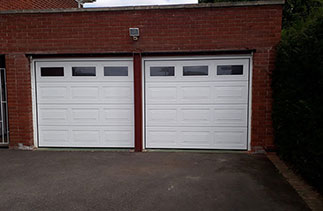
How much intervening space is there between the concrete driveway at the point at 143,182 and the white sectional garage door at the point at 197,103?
1.45 ft

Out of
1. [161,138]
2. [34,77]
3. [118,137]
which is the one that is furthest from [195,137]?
[34,77]

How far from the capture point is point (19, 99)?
6.22 meters

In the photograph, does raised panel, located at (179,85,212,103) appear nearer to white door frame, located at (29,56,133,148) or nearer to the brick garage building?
the brick garage building

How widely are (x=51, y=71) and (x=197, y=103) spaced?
12.3ft

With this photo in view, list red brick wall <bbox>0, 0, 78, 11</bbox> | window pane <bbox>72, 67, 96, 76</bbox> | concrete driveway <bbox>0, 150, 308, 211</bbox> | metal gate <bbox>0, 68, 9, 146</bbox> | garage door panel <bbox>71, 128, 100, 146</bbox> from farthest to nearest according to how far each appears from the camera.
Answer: red brick wall <bbox>0, 0, 78, 11</bbox> < metal gate <bbox>0, 68, 9, 146</bbox> < garage door panel <bbox>71, 128, 100, 146</bbox> < window pane <bbox>72, 67, 96, 76</bbox> < concrete driveway <bbox>0, 150, 308, 211</bbox>

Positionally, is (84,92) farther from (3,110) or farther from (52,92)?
(3,110)

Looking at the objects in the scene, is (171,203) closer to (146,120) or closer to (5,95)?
(146,120)

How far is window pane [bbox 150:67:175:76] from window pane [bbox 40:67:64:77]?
2.29 m

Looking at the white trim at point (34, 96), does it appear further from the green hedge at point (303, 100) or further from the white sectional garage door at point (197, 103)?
the green hedge at point (303, 100)

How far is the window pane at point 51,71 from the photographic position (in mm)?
6250

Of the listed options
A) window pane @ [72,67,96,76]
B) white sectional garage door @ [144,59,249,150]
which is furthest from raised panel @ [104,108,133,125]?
window pane @ [72,67,96,76]

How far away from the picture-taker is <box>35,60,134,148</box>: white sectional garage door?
6.17 m

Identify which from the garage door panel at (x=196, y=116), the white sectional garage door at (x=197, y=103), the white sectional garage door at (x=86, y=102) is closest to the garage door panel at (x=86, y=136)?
the white sectional garage door at (x=86, y=102)

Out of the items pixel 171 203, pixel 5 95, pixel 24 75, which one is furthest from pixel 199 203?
pixel 5 95
